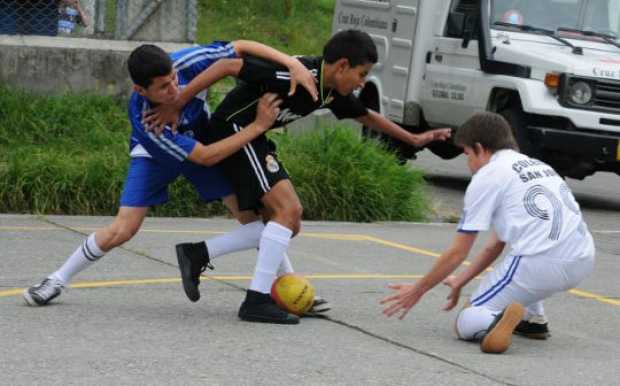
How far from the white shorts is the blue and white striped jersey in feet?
→ 5.39

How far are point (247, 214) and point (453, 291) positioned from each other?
124 cm

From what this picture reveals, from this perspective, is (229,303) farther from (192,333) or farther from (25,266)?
(25,266)

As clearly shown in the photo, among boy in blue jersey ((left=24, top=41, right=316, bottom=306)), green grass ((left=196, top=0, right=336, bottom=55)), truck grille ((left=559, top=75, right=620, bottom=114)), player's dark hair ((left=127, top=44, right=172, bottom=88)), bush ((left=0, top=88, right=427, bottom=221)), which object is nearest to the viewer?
player's dark hair ((left=127, top=44, right=172, bottom=88))

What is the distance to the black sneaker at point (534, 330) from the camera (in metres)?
7.04

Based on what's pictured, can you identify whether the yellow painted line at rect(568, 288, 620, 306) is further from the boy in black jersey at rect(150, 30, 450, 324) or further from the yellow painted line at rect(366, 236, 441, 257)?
the boy in black jersey at rect(150, 30, 450, 324)

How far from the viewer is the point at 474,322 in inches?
267

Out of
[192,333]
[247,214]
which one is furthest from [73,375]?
[247,214]

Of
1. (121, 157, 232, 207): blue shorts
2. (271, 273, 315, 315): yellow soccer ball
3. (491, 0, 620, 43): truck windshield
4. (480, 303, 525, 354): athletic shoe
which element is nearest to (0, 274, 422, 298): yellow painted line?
(121, 157, 232, 207): blue shorts

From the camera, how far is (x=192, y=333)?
6.77 m

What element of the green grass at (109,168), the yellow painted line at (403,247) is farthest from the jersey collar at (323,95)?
the green grass at (109,168)

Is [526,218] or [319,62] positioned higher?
[319,62]

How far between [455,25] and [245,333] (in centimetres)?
814

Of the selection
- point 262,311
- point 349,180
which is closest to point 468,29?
point 349,180

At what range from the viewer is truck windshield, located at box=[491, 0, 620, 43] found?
Answer: 46.4 feet
